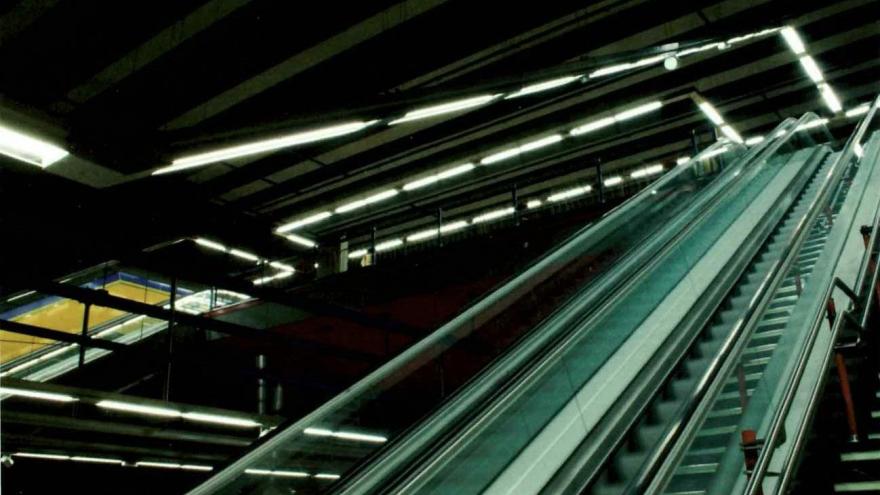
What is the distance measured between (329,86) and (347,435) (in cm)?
724

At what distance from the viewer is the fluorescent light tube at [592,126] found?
516 inches

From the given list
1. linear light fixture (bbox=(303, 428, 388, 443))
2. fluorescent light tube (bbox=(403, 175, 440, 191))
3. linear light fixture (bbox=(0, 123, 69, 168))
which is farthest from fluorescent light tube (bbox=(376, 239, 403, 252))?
linear light fixture (bbox=(303, 428, 388, 443))

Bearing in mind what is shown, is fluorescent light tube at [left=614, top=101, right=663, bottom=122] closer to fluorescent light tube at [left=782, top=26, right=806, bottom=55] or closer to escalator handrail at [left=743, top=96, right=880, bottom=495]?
fluorescent light tube at [left=782, top=26, right=806, bottom=55]

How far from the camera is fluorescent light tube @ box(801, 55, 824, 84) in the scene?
447 inches

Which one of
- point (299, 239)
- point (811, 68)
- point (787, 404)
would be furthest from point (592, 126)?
point (787, 404)

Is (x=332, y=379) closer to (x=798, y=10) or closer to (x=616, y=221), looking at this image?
(x=616, y=221)

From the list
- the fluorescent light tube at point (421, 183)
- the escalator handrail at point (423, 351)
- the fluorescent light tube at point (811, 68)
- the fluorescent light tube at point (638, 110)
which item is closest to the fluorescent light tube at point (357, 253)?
the fluorescent light tube at point (421, 183)

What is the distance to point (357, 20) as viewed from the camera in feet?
27.8

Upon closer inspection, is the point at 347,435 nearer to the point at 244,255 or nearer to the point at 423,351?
the point at 423,351

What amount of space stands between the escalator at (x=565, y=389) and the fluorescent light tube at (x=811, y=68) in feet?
18.5

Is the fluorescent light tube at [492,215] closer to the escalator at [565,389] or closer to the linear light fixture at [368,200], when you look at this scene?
the linear light fixture at [368,200]

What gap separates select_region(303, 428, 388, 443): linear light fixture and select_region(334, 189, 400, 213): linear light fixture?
12.6 metres

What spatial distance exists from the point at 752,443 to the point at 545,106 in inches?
425

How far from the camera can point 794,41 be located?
10438mm
